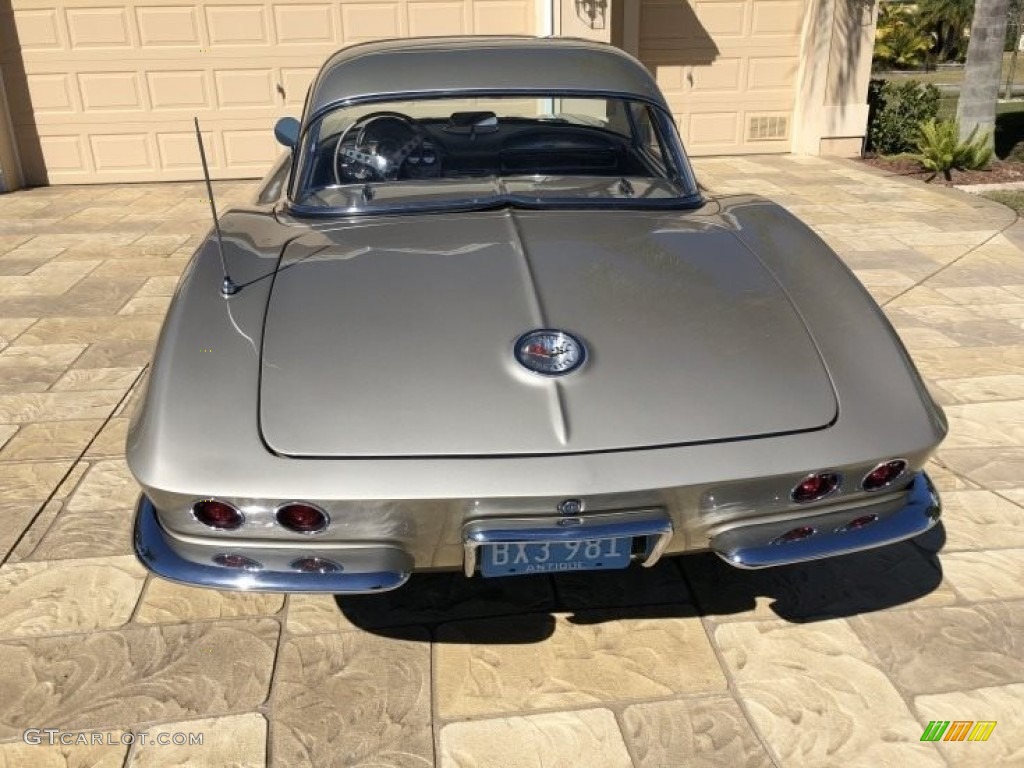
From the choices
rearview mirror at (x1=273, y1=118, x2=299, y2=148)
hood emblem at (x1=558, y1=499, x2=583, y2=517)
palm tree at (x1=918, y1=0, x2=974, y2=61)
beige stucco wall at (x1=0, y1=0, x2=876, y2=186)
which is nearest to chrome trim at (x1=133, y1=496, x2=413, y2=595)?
hood emblem at (x1=558, y1=499, x2=583, y2=517)

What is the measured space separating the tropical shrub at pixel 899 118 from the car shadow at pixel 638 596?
9372mm

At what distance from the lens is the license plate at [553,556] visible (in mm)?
2184

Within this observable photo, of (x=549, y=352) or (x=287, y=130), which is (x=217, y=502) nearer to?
(x=549, y=352)

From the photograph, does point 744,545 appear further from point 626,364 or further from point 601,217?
point 601,217

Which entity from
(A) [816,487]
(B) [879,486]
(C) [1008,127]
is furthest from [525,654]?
(C) [1008,127]

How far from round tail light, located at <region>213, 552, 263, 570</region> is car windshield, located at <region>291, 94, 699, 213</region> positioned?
137cm

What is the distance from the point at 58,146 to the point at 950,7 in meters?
30.8

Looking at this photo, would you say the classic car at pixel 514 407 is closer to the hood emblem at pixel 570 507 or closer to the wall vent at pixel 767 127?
the hood emblem at pixel 570 507

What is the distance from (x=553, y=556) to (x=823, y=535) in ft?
2.35

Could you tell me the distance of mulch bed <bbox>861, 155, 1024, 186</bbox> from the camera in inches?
375

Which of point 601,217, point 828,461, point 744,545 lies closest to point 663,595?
point 744,545

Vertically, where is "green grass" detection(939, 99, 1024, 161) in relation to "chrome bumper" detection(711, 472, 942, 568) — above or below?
below

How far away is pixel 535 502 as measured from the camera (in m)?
2.10

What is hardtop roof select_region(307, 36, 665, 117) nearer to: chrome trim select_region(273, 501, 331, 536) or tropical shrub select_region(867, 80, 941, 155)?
chrome trim select_region(273, 501, 331, 536)
